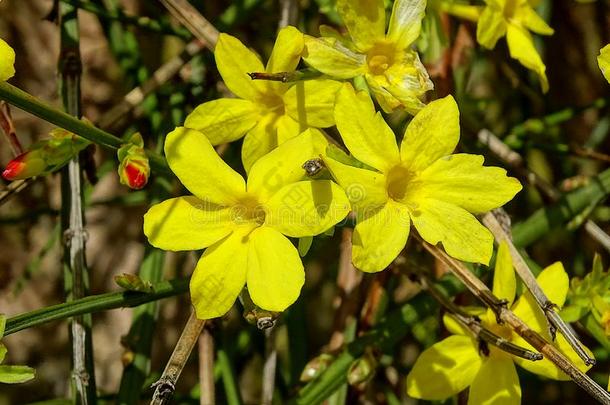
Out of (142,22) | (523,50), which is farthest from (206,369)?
Answer: (523,50)

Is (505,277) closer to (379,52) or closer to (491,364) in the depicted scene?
(491,364)

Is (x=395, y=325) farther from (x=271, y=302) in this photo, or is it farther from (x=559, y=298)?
(x=271, y=302)

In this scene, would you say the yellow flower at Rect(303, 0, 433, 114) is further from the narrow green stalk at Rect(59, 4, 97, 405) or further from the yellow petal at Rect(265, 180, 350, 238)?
the narrow green stalk at Rect(59, 4, 97, 405)

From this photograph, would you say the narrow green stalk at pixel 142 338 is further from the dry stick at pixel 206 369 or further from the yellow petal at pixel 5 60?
the yellow petal at pixel 5 60

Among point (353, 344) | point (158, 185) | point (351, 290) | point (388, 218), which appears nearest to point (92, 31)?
point (158, 185)

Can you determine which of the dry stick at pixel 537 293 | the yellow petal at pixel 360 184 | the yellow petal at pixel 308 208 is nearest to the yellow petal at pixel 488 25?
the dry stick at pixel 537 293

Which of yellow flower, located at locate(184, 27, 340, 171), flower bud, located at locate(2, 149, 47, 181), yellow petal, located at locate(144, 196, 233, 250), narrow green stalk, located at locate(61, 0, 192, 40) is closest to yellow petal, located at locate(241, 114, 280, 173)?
yellow flower, located at locate(184, 27, 340, 171)
